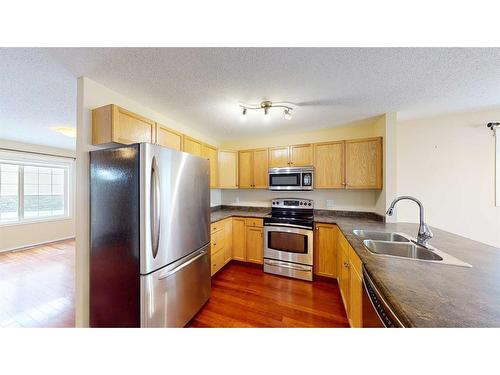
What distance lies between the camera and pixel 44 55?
1276mm

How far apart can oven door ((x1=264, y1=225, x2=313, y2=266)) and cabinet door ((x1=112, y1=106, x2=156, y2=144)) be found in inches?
78.4

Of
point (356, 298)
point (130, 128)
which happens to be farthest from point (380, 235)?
point (130, 128)

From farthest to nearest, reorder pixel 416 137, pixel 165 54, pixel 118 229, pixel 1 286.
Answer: pixel 416 137
pixel 1 286
pixel 118 229
pixel 165 54

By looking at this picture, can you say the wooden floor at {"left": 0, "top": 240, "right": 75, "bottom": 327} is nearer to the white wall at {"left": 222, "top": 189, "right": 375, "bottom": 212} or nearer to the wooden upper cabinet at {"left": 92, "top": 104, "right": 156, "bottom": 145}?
the wooden upper cabinet at {"left": 92, "top": 104, "right": 156, "bottom": 145}

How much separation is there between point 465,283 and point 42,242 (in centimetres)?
672

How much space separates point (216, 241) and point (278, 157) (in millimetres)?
1701

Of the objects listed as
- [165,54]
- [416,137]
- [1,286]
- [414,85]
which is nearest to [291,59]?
[165,54]

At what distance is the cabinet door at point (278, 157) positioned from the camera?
3.03 meters

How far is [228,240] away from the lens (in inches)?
116

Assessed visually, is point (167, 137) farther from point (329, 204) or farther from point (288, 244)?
point (329, 204)

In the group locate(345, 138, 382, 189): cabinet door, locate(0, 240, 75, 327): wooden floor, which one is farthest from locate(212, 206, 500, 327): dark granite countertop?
locate(0, 240, 75, 327): wooden floor

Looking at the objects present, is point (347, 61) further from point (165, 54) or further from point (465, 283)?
point (465, 283)

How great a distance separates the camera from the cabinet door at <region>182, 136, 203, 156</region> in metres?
2.38

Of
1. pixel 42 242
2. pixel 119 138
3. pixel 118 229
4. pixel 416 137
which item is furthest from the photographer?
pixel 42 242
